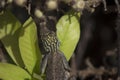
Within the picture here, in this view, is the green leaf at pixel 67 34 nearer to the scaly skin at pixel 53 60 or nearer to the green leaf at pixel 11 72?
the scaly skin at pixel 53 60

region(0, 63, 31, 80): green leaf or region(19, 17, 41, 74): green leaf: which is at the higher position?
region(19, 17, 41, 74): green leaf

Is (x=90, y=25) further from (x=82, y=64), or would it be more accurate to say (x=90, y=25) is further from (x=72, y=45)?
(x=72, y=45)

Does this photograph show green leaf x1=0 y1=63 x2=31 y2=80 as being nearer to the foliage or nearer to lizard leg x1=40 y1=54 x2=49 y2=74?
the foliage

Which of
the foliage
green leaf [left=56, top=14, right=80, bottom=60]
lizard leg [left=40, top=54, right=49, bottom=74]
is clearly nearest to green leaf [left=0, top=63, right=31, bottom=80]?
the foliage

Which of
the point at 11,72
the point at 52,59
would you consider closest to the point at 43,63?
the point at 52,59

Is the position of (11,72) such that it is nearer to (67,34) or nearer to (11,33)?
(11,33)
